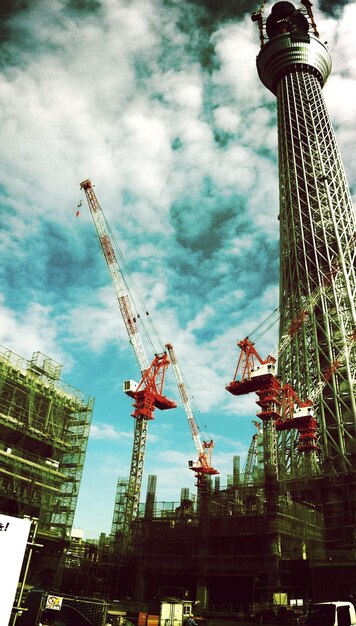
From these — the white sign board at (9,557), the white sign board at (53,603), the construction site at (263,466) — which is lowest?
the white sign board at (53,603)

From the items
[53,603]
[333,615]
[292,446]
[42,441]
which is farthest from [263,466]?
[53,603]

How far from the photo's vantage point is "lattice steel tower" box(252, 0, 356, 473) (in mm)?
65688

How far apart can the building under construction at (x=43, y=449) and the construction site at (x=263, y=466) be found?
0.71ft

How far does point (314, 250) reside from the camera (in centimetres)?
7506

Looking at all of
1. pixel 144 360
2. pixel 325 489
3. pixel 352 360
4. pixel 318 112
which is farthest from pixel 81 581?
pixel 318 112

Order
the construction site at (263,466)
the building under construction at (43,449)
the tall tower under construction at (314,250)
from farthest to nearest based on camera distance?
the tall tower under construction at (314,250), the building under construction at (43,449), the construction site at (263,466)

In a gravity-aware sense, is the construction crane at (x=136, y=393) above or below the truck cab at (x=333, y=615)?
above

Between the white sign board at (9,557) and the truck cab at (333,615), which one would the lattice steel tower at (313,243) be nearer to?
the truck cab at (333,615)

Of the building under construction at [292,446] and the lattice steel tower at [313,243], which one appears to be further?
the lattice steel tower at [313,243]

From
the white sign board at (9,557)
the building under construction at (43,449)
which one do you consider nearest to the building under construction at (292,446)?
the building under construction at (43,449)

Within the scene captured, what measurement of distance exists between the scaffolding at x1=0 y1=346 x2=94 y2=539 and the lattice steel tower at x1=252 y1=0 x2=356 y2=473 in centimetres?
3333

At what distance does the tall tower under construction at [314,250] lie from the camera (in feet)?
213

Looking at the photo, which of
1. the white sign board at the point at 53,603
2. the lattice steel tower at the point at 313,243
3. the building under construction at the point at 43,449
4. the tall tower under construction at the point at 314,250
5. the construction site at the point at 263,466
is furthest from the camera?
the lattice steel tower at the point at 313,243

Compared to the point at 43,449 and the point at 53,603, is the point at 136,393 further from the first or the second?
the point at 53,603
